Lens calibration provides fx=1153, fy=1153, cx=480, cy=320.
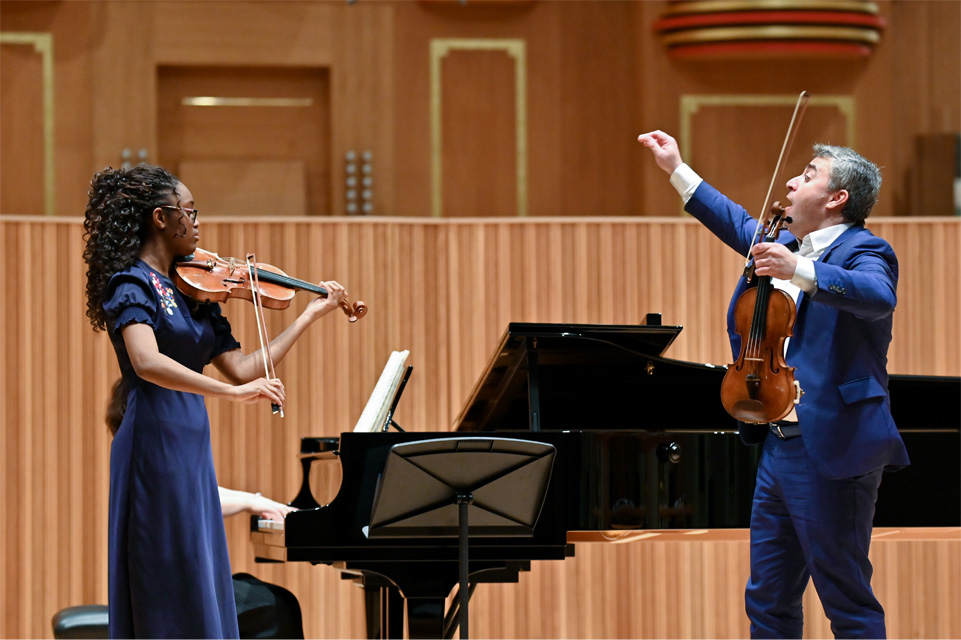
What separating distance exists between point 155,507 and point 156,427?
6.6 inches

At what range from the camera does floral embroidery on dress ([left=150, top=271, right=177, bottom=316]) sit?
2.49 meters

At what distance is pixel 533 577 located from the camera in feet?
16.6

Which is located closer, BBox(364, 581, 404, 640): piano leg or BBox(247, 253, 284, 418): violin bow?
BBox(247, 253, 284, 418): violin bow

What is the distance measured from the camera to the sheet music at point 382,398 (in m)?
3.29

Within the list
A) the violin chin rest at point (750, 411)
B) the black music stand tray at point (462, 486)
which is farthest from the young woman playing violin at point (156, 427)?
the violin chin rest at point (750, 411)

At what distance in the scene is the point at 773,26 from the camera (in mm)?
5723

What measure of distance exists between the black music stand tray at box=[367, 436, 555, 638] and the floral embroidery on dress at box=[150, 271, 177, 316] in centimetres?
58

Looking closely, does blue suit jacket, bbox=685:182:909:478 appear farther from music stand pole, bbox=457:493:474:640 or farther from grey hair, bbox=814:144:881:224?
music stand pole, bbox=457:493:474:640

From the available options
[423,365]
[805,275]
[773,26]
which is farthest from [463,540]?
[773,26]

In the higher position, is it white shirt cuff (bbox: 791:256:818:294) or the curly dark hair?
the curly dark hair

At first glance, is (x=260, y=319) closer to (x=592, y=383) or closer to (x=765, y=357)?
(x=765, y=357)

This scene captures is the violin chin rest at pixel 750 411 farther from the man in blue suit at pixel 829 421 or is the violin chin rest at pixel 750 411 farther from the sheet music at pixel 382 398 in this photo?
the sheet music at pixel 382 398

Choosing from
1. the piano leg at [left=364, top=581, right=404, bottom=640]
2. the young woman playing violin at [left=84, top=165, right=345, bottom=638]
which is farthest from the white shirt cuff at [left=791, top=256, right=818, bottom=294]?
the piano leg at [left=364, top=581, right=404, bottom=640]

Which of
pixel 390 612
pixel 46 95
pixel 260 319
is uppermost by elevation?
pixel 46 95
